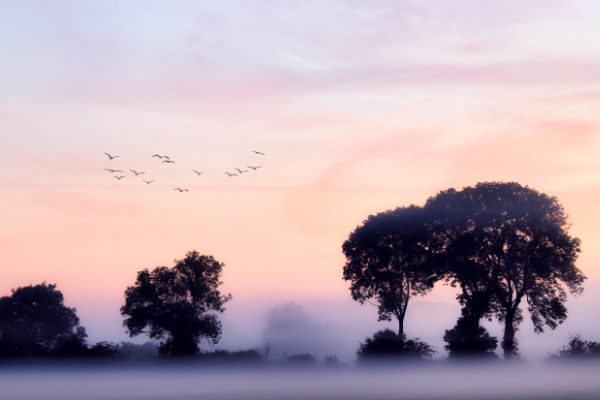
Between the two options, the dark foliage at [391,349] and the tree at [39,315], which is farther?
the tree at [39,315]

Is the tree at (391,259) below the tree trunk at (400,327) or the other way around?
the other way around

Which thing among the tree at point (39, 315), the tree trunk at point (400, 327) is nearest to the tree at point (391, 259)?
the tree trunk at point (400, 327)

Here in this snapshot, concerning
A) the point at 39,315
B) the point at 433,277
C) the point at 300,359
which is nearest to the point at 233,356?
the point at 300,359

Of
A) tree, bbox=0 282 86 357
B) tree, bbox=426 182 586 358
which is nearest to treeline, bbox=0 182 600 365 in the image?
tree, bbox=426 182 586 358

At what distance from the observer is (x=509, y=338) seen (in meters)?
69.2

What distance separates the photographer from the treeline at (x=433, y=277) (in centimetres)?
6844

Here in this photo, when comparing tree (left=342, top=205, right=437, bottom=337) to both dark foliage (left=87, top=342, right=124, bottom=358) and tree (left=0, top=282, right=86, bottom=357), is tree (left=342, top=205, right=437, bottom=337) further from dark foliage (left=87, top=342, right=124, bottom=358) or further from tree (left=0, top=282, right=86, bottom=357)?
tree (left=0, top=282, right=86, bottom=357)

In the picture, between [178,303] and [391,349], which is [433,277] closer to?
Result: [391,349]

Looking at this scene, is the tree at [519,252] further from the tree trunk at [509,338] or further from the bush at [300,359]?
the bush at [300,359]

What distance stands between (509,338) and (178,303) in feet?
139

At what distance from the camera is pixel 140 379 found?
5991 centimetres

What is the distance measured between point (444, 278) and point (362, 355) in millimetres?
14151

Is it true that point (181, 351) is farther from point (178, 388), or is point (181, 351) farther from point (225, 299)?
point (178, 388)

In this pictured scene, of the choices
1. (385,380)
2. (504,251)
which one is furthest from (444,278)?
(385,380)
